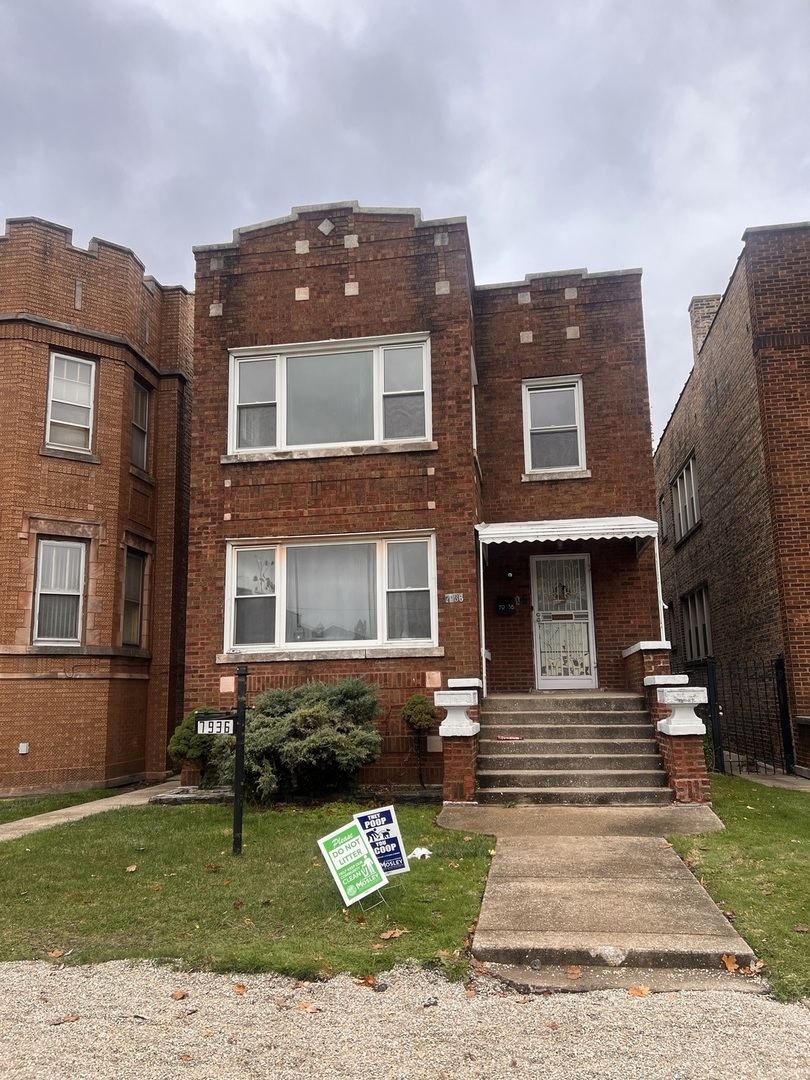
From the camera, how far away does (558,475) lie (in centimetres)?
1331

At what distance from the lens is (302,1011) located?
13.4 ft

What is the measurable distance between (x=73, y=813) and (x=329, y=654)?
383cm

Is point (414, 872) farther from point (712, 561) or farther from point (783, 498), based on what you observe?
point (712, 561)

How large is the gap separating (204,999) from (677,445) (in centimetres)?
2005

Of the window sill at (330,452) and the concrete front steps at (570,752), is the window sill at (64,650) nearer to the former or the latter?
the window sill at (330,452)

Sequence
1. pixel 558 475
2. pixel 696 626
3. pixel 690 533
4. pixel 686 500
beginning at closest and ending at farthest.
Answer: pixel 558 475
pixel 690 533
pixel 696 626
pixel 686 500

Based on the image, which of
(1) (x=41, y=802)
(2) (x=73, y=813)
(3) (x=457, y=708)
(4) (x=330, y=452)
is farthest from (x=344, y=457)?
(1) (x=41, y=802)

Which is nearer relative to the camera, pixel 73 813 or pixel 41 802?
pixel 73 813

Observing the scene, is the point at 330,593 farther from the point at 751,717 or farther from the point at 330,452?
the point at 751,717

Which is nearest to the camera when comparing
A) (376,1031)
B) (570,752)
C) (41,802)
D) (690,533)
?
(376,1031)

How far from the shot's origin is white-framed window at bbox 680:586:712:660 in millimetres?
18984

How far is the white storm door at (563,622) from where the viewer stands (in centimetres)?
1300

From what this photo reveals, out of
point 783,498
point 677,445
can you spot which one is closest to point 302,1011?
point 783,498

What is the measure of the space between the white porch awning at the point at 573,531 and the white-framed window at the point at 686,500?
784cm
